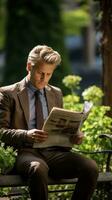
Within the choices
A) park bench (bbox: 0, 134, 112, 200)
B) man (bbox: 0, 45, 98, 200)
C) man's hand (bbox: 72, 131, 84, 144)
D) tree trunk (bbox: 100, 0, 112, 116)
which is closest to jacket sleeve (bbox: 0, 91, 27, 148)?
man (bbox: 0, 45, 98, 200)

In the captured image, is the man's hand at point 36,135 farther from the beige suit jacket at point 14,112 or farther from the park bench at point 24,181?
the park bench at point 24,181

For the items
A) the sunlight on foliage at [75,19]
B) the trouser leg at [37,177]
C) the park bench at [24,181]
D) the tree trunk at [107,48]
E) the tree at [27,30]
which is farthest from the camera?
the sunlight on foliage at [75,19]

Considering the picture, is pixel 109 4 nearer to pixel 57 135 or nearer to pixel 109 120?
pixel 109 120

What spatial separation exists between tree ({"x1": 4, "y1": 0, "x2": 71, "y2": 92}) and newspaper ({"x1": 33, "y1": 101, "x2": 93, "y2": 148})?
9.01 m

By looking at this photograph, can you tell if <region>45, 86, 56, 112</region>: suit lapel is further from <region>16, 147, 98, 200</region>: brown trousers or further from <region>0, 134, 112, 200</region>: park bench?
<region>0, 134, 112, 200</region>: park bench

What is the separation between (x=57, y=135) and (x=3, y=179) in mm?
532

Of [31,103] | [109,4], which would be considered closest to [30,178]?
[31,103]

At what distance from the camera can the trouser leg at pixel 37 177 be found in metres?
6.36

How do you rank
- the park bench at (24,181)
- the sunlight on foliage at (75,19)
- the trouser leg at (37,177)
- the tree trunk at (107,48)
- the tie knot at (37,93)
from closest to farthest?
the trouser leg at (37,177), the park bench at (24,181), the tie knot at (37,93), the tree trunk at (107,48), the sunlight on foliage at (75,19)

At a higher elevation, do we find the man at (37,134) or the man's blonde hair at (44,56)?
the man's blonde hair at (44,56)

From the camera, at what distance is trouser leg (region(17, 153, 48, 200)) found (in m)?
6.36

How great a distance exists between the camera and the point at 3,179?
6617mm

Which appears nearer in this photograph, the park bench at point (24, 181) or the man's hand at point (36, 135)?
the man's hand at point (36, 135)

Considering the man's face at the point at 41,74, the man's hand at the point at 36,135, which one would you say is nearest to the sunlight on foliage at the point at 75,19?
the man's face at the point at 41,74
